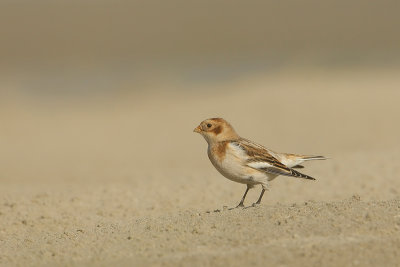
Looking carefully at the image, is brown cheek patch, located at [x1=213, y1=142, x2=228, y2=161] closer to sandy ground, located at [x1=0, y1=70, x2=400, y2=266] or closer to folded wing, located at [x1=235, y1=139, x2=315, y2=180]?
folded wing, located at [x1=235, y1=139, x2=315, y2=180]

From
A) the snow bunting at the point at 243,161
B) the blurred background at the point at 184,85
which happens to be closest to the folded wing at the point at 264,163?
the snow bunting at the point at 243,161

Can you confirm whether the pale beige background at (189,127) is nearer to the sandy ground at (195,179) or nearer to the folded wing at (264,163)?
the sandy ground at (195,179)

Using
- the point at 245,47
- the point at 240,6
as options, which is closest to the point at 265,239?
the point at 245,47

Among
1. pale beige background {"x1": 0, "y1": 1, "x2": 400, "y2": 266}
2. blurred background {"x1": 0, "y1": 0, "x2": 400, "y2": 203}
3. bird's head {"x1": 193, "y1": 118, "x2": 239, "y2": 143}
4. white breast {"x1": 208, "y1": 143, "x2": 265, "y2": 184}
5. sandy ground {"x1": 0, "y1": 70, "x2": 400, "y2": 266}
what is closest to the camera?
sandy ground {"x1": 0, "y1": 70, "x2": 400, "y2": 266}

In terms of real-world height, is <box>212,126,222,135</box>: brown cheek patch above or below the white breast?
above

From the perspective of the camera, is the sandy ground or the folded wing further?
the folded wing

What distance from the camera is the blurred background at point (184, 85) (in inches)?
767

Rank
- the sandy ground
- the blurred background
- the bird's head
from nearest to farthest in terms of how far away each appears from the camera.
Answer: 1. the sandy ground
2. the bird's head
3. the blurred background

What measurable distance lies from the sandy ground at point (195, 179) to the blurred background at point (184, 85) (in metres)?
0.09

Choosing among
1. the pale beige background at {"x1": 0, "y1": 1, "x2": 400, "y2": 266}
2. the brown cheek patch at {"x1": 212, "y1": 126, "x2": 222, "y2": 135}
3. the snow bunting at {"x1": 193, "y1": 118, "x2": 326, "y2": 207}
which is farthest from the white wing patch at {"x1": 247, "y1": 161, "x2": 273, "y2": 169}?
the brown cheek patch at {"x1": 212, "y1": 126, "x2": 222, "y2": 135}

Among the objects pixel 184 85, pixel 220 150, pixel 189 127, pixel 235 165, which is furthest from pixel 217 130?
pixel 184 85

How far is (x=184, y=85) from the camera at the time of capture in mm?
30031

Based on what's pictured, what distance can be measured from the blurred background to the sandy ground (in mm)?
87

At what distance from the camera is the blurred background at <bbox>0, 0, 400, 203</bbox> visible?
19484 mm
